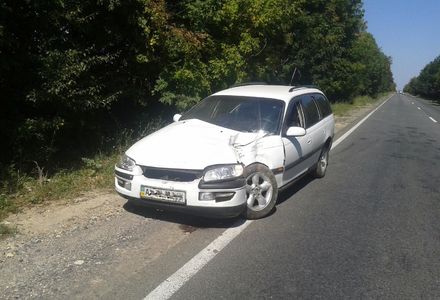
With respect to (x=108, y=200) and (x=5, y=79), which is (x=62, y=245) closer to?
(x=108, y=200)

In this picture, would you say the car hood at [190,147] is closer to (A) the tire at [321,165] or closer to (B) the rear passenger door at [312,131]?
(B) the rear passenger door at [312,131]

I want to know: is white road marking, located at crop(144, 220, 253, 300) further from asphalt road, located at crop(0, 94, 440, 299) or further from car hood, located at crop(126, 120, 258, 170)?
car hood, located at crop(126, 120, 258, 170)

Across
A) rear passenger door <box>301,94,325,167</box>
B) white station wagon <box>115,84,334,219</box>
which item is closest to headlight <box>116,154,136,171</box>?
white station wagon <box>115,84,334,219</box>

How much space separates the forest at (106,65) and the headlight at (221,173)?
307cm

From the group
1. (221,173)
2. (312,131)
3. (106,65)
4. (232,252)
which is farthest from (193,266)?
(106,65)

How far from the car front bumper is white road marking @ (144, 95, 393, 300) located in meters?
0.22

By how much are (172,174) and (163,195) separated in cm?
27

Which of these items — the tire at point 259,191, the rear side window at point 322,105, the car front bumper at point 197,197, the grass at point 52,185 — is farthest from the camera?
the rear side window at point 322,105

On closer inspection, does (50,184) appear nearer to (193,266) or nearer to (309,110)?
(193,266)

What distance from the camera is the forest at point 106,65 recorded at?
673 cm

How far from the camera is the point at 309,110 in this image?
756 centimetres

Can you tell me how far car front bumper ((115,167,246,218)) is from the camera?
16.6 ft

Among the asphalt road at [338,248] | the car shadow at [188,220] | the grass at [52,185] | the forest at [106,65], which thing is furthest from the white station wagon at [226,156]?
the forest at [106,65]

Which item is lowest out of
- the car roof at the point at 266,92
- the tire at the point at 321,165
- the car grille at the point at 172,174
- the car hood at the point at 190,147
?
the tire at the point at 321,165
